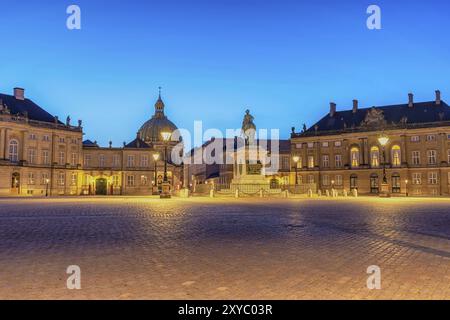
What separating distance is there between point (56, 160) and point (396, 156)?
57006 mm

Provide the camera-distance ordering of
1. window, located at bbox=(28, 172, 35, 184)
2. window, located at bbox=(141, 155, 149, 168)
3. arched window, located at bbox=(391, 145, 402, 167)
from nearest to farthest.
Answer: window, located at bbox=(28, 172, 35, 184) < arched window, located at bbox=(391, 145, 402, 167) < window, located at bbox=(141, 155, 149, 168)

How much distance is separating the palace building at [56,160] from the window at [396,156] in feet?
120

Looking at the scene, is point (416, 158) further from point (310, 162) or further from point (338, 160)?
point (310, 162)

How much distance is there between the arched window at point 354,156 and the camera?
70.1 metres

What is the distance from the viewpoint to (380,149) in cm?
6750

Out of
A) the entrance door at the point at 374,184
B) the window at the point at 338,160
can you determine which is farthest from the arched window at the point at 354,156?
the entrance door at the point at 374,184

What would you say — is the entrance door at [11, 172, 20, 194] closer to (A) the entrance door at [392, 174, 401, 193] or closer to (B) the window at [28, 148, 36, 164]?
(B) the window at [28, 148, 36, 164]

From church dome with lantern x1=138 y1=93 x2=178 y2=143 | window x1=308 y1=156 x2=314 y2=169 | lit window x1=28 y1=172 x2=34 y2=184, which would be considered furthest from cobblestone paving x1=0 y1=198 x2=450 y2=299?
church dome with lantern x1=138 y1=93 x2=178 y2=143

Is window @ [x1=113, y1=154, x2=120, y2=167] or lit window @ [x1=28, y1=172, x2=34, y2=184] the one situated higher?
window @ [x1=113, y1=154, x2=120, y2=167]

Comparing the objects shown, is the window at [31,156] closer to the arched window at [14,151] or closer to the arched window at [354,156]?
the arched window at [14,151]

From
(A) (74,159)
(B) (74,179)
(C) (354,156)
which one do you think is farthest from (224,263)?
(C) (354,156)

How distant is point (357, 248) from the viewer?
8117mm

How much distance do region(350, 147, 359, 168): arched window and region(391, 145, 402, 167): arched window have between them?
19.6ft

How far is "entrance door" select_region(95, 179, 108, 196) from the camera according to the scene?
242 ft
